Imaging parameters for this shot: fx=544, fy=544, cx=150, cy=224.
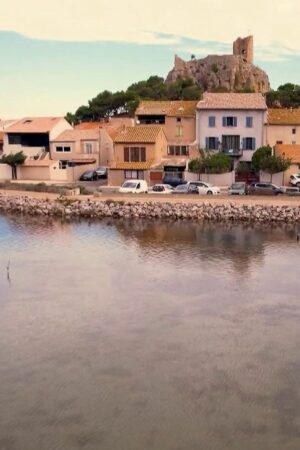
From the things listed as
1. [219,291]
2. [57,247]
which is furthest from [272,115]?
[219,291]

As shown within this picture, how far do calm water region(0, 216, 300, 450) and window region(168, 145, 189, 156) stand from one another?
2967 centimetres

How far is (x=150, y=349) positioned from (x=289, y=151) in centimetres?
4212

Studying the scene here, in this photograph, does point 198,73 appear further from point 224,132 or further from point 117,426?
point 117,426

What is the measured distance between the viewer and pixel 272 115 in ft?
207

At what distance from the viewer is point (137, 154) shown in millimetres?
59562

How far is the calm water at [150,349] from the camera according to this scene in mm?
15367

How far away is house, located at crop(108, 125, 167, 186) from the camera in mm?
58062

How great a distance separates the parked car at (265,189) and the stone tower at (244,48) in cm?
9216

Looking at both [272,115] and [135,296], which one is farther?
[272,115]

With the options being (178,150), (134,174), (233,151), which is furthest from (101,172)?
(233,151)

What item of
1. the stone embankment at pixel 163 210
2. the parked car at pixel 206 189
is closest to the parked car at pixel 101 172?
the stone embankment at pixel 163 210

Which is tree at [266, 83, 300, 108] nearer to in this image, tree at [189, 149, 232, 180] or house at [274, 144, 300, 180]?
house at [274, 144, 300, 180]

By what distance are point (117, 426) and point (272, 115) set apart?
174 feet

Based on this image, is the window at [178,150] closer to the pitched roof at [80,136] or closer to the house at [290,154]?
the pitched roof at [80,136]
